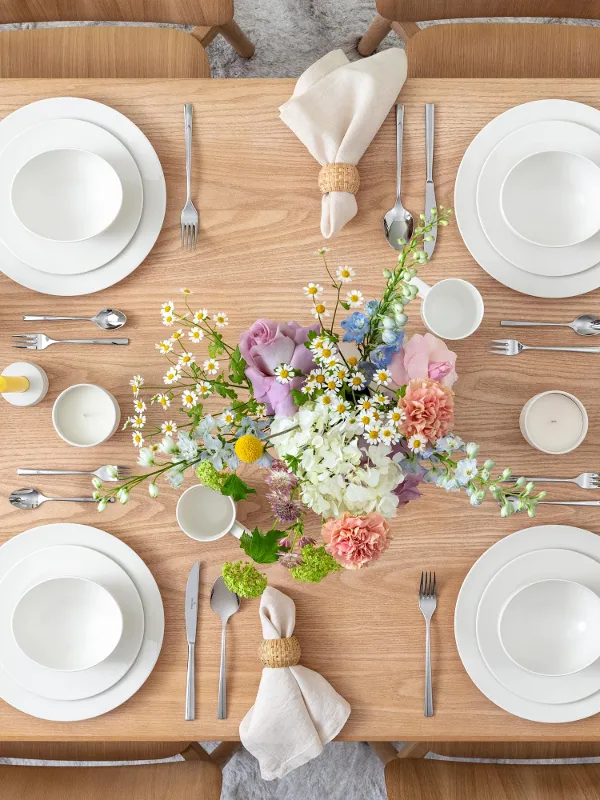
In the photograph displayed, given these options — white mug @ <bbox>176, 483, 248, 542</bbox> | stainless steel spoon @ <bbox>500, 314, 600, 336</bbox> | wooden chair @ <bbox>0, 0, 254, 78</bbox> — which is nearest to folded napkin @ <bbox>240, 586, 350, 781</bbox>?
white mug @ <bbox>176, 483, 248, 542</bbox>

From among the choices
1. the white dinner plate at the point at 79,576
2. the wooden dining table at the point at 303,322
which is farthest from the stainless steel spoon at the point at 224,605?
the white dinner plate at the point at 79,576

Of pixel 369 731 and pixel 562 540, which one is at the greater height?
pixel 562 540

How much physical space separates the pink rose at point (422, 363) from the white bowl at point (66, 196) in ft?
1.87

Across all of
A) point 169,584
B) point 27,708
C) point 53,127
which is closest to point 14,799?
point 27,708

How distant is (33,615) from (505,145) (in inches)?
43.1

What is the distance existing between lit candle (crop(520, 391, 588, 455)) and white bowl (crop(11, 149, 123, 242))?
76 cm

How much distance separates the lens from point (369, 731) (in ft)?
3.41

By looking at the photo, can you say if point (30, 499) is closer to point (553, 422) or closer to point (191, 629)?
point (191, 629)

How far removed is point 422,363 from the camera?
0.77m

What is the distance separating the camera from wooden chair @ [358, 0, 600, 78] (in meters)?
1.25

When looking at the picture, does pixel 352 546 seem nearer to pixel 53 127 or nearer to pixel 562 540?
pixel 562 540

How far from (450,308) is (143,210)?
0.54 metres

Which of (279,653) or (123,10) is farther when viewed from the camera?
(123,10)

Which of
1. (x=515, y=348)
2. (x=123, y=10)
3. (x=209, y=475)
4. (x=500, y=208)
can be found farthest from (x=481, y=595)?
(x=123, y=10)
